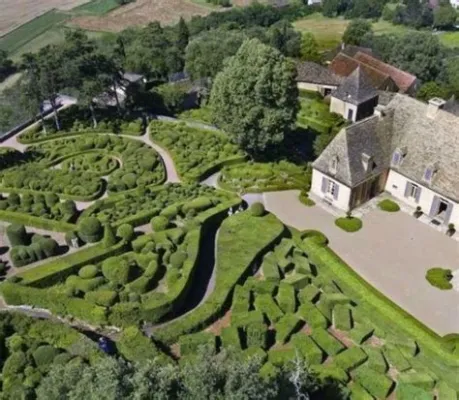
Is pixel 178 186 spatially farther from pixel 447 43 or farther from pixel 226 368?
pixel 447 43

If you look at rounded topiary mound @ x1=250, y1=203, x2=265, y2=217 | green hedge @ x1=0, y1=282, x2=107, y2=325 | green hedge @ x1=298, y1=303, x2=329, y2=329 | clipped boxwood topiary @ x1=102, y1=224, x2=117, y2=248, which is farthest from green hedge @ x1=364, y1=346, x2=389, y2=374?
clipped boxwood topiary @ x1=102, y1=224, x2=117, y2=248

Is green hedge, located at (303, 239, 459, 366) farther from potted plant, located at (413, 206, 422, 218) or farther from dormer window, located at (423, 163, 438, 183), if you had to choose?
dormer window, located at (423, 163, 438, 183)

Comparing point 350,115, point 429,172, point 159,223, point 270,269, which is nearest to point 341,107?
point 350,115

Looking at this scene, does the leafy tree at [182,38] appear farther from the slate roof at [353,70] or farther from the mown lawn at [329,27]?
the mown lawn at [329,27]

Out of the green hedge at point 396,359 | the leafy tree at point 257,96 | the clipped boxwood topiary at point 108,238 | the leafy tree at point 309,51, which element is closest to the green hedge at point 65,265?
the clipped boxwood topiary at point 108,238

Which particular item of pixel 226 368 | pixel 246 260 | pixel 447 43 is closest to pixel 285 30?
pixel 447 43

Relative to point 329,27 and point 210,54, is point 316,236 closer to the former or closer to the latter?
point 210,54
